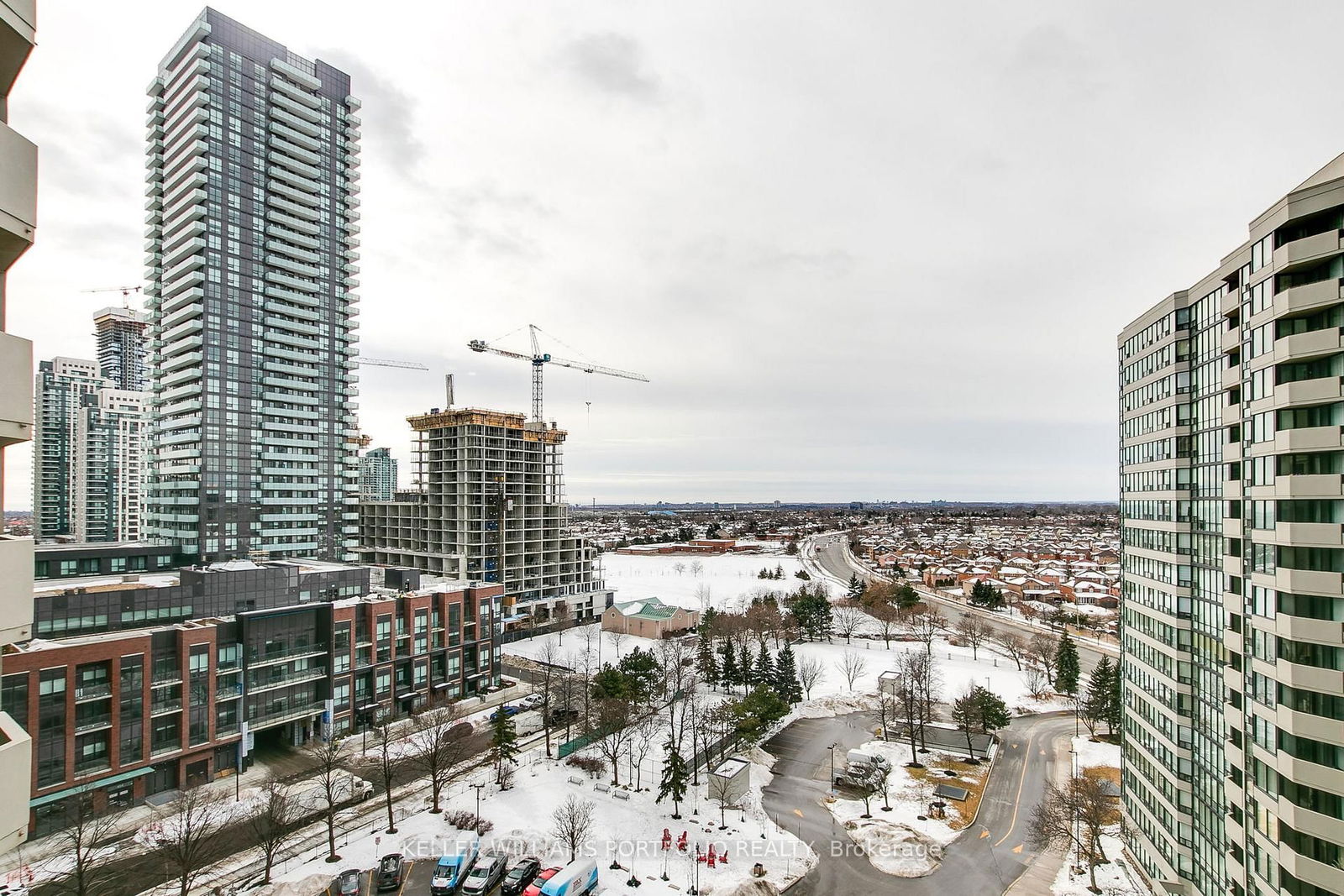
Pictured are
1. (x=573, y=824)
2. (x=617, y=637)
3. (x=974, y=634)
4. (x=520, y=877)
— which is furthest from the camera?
(x=974, y=634)

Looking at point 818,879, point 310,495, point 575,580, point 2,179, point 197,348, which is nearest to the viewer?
point 2,179

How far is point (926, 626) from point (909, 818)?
44.8m

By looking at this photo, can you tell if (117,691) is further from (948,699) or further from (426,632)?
(948,699)

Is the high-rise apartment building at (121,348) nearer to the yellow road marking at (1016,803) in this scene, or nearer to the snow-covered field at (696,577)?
the snow-covered field at (696,577)

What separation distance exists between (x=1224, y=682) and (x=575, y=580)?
76.2m

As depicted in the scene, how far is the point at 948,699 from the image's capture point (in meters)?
55.5

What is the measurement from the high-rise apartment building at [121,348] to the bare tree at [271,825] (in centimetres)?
14419

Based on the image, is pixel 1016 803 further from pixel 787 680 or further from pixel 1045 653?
pixel 1045 653

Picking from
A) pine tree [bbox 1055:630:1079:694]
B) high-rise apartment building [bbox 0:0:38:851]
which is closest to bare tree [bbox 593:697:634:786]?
high-rise apartment building [bbox 0:0:38:851]

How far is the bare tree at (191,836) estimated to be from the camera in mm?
25812

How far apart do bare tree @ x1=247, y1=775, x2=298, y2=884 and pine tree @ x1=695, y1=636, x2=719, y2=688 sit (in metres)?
32.1

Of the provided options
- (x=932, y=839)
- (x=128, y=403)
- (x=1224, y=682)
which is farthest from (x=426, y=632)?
(x=128, y=403)

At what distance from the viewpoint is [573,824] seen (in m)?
30.0

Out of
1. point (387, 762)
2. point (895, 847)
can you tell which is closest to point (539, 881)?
point (387, 762)
